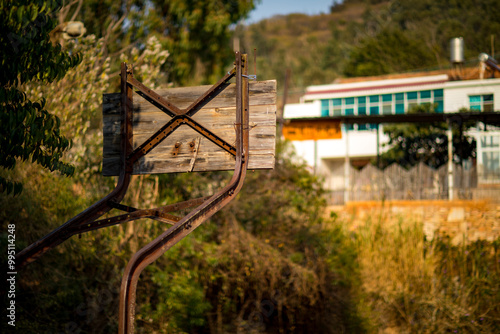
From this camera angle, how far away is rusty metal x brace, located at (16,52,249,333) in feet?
15.3

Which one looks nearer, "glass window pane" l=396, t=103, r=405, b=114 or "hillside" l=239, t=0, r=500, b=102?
"glass window pane" l=396, t=103, r=405, b=114

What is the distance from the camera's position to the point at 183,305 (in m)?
9.10

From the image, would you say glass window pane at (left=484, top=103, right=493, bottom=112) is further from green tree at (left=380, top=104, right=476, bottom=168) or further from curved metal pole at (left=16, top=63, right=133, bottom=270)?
curved metal pole at (left=16, top=63, right=133, bottom=270)

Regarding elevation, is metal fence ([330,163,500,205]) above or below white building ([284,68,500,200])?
below

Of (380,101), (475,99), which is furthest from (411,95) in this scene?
(475,99)

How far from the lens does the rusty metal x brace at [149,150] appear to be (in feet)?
15.3

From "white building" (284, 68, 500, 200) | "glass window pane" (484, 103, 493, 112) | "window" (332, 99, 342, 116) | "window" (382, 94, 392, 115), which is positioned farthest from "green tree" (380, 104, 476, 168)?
"window" (332, 99, 342, 116)

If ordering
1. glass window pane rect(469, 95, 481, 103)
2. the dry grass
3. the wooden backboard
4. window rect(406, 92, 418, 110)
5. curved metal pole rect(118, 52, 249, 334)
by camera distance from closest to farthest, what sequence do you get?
curved metal pole rect(118, 52, 249, 334), the wooden backboard, the dry grass, glass window pane rect(469, 95, 481, 103), window rect(406, 92, 418, 110)

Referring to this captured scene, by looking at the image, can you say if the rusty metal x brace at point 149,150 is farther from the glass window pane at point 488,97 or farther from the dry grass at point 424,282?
the glass window pane at point 488,97

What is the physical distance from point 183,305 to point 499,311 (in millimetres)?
6497

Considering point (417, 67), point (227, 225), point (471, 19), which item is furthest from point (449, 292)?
point (471, 19)

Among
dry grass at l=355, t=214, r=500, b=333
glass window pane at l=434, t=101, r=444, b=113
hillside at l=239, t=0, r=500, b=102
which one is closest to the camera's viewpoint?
dry grass at l=355, t=214, r=500, b=333

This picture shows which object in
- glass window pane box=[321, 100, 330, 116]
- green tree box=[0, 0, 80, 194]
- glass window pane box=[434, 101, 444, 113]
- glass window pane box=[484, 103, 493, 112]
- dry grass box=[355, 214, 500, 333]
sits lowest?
dry grass box=[355, 214, 500, 333]

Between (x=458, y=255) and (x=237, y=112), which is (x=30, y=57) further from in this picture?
(x=458, y=255)
